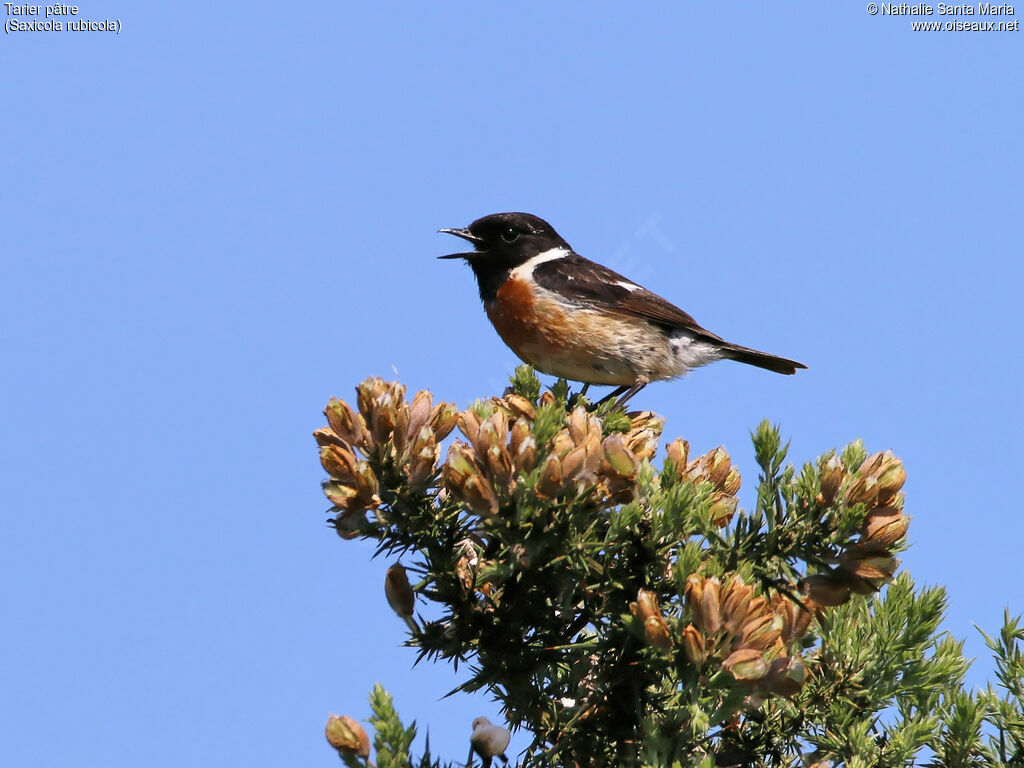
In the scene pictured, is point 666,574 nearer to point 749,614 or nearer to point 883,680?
point 749,614

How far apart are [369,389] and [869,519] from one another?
1.31m

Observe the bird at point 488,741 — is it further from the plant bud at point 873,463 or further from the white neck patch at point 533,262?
the white neck patch at point 533,262

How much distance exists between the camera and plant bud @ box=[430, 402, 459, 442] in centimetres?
261

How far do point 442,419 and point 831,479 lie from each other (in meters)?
0.99

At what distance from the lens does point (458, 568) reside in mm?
2611

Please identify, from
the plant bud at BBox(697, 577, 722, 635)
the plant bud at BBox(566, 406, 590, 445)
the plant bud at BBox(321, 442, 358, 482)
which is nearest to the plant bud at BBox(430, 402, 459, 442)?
the plant bud at BBox(321, 442, 358, 482)

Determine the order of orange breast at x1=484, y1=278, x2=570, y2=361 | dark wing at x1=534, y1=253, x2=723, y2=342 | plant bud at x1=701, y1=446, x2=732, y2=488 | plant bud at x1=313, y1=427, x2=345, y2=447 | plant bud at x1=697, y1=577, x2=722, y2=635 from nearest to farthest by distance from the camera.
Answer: plant bud at x1=697, y1=577, x2=722, y2=635 < plant bud at x1=313, y1=427, x2=345, y2=447 < plant bud at x1=701, y1=446, x2=732, y2=488 < orange breast at x1=484, y1=278, x2=570, y2=361 < dark wing at x1=534, y1=253, x2=723, y2=342

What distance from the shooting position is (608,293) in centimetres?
641

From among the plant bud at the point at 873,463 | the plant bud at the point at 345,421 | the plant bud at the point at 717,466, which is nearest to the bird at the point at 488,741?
the plant bud at the point at 345,421

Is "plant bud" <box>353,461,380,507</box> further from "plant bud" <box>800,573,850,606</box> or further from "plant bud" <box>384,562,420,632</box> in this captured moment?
"plant bud" <box>800,573,850,606</box>

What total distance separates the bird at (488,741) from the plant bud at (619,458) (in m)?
0.67

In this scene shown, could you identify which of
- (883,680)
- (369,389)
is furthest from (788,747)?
(369,389)

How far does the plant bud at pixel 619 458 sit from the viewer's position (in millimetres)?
2465

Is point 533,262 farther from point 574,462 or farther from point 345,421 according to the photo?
point 574,462
